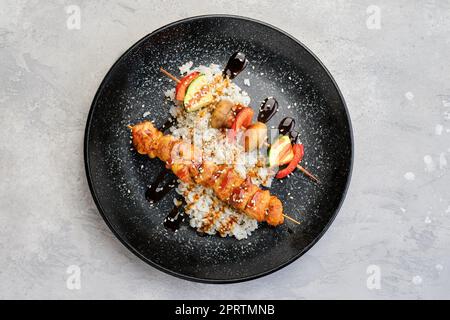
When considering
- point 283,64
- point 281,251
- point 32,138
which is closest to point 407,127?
point 283,64

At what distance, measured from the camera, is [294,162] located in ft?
14.2

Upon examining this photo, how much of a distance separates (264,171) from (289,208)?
408 millimetres

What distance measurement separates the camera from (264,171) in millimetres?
4305

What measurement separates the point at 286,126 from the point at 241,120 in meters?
0.46

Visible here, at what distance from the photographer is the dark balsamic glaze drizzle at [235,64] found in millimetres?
4363

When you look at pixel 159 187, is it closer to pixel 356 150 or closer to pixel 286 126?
A: pixel 286 126

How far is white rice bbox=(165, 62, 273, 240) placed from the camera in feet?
13.9

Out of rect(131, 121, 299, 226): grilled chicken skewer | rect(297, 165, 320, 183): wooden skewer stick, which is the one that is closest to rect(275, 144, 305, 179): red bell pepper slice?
rect(297, 165, 320, 183): wooden skewer stick

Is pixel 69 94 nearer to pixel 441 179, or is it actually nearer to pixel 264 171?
pixel 264 171

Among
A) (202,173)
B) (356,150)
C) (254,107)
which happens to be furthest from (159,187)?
(356,150)

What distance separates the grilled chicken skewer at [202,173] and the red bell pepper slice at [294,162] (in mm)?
305

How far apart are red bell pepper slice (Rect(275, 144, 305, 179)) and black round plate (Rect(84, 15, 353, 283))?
3.1 inches

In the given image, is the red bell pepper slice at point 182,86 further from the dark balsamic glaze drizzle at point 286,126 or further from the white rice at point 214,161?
the dark balsamic glaze drizzle at point 286,126

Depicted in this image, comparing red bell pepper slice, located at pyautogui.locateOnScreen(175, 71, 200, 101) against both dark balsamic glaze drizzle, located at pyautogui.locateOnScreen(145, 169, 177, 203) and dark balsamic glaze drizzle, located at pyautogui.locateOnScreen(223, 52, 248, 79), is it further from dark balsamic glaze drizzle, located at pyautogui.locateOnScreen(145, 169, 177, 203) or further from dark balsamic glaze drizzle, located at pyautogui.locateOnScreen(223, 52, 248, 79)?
dark balsamic glaze drizzle, located at pyautogui.locateOnScreen(145, 169, 177, 203)
